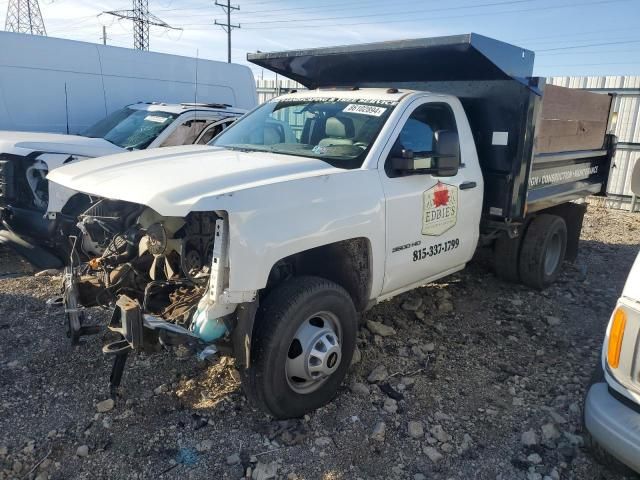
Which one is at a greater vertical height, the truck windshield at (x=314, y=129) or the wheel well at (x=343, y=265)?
the truck windshield at (x=314, y=129)

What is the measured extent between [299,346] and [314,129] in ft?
5.89

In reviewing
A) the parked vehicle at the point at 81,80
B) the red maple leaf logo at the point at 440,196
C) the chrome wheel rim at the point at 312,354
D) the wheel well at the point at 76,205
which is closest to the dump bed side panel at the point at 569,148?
the red maple leaf logo at the point at 440,196

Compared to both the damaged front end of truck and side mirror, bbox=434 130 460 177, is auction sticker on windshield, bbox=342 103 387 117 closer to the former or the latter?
side mirror, bbox=434 130 460 177

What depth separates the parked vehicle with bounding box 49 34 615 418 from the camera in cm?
299

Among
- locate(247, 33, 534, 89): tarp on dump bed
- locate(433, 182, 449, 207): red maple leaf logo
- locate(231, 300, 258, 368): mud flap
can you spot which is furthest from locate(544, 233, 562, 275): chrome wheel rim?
locate(231, 300, 258, 368): mud flap

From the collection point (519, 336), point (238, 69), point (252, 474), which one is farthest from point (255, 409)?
point (238, 69)

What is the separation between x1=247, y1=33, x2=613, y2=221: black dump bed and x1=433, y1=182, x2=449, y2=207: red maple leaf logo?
83 cm

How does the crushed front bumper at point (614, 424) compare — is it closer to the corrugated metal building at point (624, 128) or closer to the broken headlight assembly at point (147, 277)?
the broken headlight assembly at point (147, 277)

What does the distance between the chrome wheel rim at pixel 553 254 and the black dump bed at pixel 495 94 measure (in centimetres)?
53

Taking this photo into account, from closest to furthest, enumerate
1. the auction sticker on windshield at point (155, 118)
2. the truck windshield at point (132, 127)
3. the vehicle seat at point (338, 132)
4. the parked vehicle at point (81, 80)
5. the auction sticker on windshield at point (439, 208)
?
the vehicle seat at point (338, 132)
the auction sticker on windshield at point (439, 208)
the truck windshield at point (132, 127)
the auction sticker on windshield at point (155, 118)
the parked vehicle at point (81, 80)

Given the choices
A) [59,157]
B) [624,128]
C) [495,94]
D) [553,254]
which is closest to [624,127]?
[624,128]

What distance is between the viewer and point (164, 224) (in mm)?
3328

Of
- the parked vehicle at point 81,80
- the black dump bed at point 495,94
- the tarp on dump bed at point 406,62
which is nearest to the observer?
the tarp on dump bed at point 406,62

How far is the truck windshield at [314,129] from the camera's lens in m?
→ 3.85
